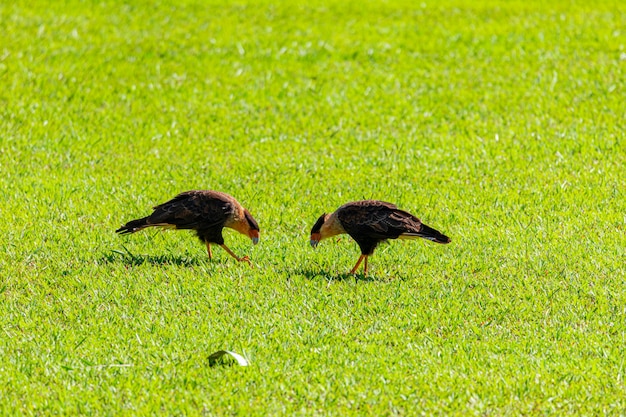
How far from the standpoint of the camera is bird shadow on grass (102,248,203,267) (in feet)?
28.8

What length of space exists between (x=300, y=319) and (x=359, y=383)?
1.17 metres

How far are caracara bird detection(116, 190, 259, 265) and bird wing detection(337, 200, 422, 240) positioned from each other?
→ 103 cm

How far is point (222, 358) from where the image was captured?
664 centimetres

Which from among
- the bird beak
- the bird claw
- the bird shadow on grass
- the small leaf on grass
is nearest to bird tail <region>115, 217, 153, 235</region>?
the bird shadow on grass

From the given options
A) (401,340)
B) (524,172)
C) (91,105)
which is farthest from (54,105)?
(401,340)

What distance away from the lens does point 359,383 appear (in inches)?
250

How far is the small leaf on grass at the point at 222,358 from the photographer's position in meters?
6.53

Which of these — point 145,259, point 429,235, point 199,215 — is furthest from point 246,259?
point 429,235

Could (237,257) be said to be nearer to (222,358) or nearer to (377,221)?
(377,221)

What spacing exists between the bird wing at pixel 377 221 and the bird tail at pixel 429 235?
0.10 ft

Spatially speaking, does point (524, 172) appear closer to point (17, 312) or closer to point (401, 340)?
point (401, 340)

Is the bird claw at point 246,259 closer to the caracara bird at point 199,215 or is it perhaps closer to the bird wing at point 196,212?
the caracara bird at point 199,215

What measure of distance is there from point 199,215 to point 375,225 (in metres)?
1.64

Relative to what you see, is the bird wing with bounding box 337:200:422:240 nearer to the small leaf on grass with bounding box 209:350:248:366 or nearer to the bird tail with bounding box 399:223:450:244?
the bird tail with bounding box 399:223:450:244
